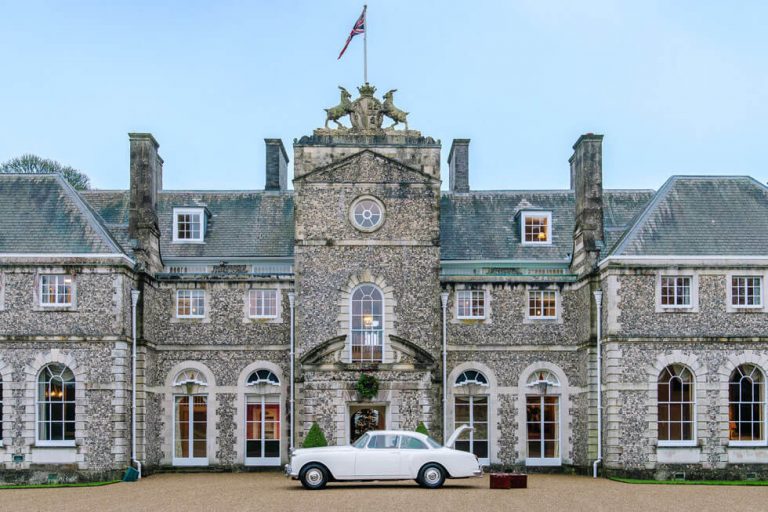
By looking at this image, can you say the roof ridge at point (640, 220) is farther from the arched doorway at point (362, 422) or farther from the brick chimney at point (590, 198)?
the arched doorway at point (362, 422)

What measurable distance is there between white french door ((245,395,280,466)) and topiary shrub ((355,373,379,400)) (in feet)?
12.9

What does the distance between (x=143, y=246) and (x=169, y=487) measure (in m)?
8.86

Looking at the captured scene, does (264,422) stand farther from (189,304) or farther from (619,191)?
(619,191)

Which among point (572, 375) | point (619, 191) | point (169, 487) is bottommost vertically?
point (169, 487)

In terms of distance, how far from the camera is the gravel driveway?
21969 millimetres

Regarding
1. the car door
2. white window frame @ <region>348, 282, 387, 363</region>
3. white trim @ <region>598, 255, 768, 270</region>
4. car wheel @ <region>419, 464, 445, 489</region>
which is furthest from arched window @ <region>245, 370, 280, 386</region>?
white trim @ <region>598, 255, 768, 270</region>

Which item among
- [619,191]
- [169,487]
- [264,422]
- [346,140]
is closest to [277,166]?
[346,140]

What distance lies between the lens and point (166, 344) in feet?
115

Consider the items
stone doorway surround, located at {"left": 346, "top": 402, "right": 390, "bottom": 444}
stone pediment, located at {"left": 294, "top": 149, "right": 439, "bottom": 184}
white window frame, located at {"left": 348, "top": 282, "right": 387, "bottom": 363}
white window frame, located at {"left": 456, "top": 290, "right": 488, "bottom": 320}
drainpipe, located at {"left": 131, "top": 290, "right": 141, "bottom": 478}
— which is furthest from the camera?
white window frame, located at {"left": 456, "top": 290, "right": 488, "bottom": 320}

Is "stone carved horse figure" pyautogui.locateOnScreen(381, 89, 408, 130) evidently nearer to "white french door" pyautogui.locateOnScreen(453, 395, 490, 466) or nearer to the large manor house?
the large manor house

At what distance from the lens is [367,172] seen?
33906 millimetres

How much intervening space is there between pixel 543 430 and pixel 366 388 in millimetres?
6582

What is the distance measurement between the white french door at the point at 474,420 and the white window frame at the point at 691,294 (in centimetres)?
678

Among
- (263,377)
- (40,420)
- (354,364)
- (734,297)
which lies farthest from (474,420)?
(40,420)
